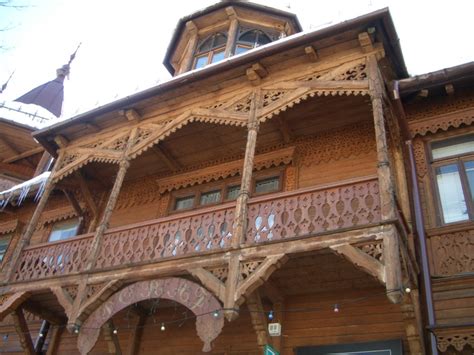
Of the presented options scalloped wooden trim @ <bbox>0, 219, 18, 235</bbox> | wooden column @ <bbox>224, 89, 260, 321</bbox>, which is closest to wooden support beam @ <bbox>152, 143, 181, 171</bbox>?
wooden column @ <bbox>224, 89, 260, 321</bbox>

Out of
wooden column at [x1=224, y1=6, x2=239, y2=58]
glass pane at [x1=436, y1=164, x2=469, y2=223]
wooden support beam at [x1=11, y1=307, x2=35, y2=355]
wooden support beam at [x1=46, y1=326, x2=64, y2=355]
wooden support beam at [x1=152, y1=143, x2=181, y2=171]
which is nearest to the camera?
glass pane at [x1=436, y1=164, x2=469, y2=223]

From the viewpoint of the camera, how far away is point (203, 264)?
7.89m

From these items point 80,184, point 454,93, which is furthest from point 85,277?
point 454,93

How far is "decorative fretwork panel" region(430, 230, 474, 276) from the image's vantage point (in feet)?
25.2

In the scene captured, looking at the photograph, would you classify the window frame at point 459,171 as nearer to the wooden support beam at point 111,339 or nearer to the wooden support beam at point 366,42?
the wooden support beam at point 366,42

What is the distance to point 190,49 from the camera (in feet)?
48.2

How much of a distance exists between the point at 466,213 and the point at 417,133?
195cm

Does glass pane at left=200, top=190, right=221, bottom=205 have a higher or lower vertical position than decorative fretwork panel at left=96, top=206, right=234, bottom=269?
higher

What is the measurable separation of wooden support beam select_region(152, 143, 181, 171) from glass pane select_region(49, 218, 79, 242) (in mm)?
3527

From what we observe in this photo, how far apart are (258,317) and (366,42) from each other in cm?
530

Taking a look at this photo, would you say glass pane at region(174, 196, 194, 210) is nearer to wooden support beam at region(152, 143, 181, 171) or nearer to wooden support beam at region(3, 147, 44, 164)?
wooden support beam at region(152, 143, 181, 171)

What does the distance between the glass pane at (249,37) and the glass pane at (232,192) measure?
5.02 m

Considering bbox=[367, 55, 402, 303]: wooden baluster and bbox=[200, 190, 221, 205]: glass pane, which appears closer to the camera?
bbox=[367, 55, 402, 303]: wooden baluster

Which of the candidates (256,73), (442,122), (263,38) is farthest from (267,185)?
(263,38)
